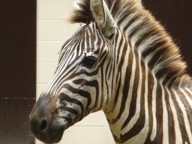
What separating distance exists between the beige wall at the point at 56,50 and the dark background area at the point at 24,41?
0.10m

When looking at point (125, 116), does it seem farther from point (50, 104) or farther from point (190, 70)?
point (190, 70)

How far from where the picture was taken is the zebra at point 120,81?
231 cm

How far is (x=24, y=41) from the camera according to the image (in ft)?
17.1

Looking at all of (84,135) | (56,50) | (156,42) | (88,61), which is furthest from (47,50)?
(88,61)

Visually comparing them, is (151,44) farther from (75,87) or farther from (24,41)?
(24,41)

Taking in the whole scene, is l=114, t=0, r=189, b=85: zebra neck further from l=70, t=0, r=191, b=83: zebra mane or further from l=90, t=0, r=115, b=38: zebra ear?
l=90, t=0, r=115, b=38: zebra ear

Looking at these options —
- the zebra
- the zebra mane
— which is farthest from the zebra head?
the zebra mane

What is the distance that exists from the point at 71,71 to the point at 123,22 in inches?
15.2

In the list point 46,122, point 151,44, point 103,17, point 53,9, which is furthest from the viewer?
point 53,9

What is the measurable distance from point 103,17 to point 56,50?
2747 millimetres

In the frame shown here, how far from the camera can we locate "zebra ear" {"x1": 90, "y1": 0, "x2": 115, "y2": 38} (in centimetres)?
239

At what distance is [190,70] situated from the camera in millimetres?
5117

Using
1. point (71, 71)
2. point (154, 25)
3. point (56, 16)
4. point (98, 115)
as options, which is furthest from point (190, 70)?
point (71, 71)

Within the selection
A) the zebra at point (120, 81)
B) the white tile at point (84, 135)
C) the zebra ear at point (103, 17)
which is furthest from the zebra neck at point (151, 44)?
the white tile at point (84, 135)
